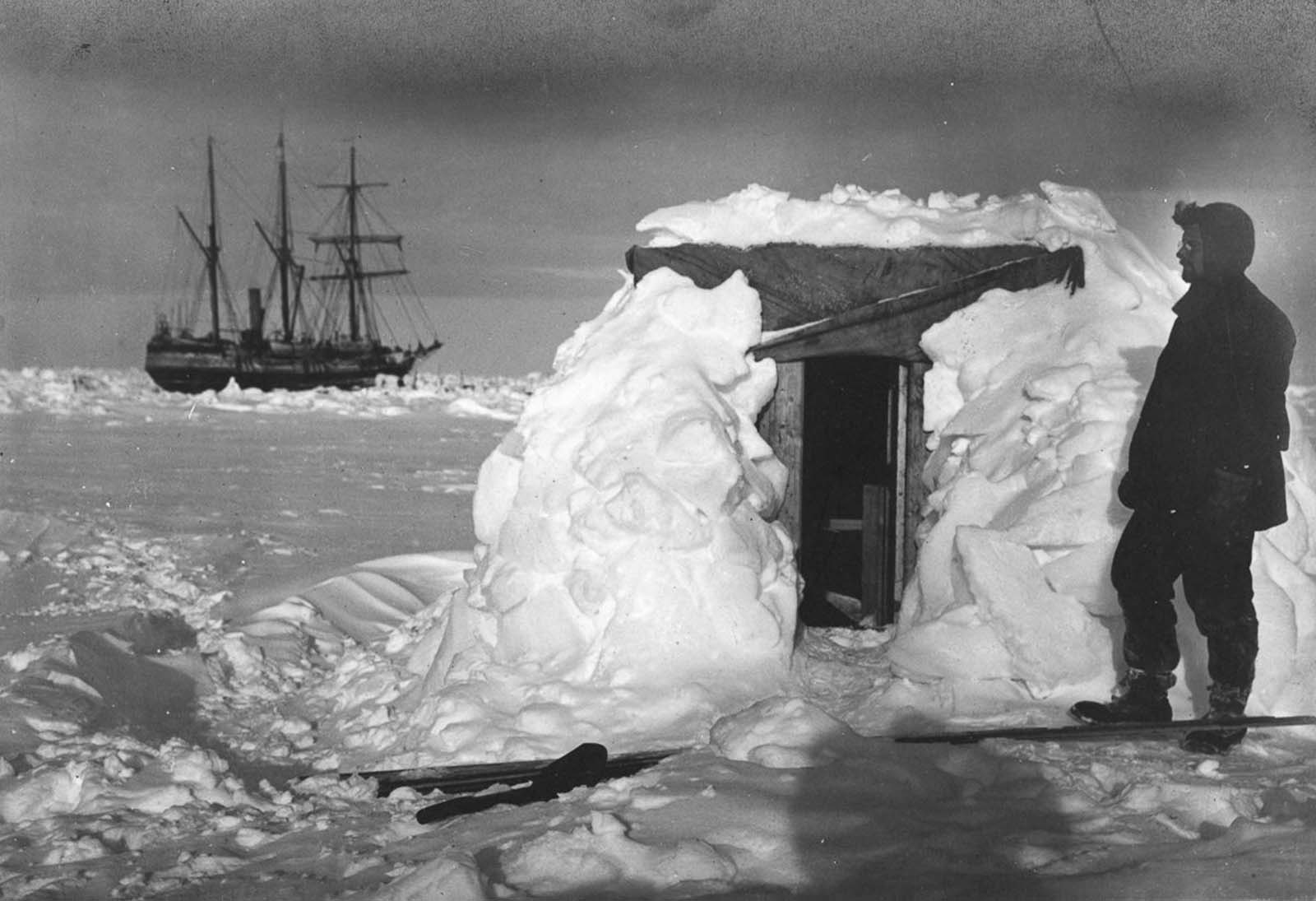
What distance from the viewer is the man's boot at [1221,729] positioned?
4223 mm

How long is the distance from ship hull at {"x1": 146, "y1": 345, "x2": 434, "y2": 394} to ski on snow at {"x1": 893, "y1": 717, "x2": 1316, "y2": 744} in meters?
12.8

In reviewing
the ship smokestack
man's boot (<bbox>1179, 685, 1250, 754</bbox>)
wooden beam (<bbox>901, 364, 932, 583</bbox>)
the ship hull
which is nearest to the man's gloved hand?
man's boot (<bbox>1179, 685, 1250, 754</bbox>)

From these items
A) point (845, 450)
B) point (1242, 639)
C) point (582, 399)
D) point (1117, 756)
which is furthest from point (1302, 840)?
point (845, 450)

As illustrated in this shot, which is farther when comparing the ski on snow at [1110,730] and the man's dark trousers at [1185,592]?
the man's dark trousers at [1185,592]

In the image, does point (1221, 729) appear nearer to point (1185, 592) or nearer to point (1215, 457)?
point (1185, 592)

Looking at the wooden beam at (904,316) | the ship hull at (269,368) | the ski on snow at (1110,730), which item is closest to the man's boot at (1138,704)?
the ski on snow at (1110,730)

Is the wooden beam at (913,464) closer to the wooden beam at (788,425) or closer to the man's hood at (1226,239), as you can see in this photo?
the wooden beam at (788,425)

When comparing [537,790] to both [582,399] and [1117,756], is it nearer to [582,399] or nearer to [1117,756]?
[1117,756]

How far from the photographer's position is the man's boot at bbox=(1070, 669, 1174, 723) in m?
4.52

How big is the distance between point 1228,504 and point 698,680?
2.35 meters

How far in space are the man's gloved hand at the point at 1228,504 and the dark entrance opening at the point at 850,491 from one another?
251cm

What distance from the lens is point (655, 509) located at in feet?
18.6

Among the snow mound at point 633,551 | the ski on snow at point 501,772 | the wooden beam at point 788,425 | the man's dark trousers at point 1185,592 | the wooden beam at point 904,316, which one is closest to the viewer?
the ski on snow at point 501,772

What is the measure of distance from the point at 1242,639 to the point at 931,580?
5.23 feet
